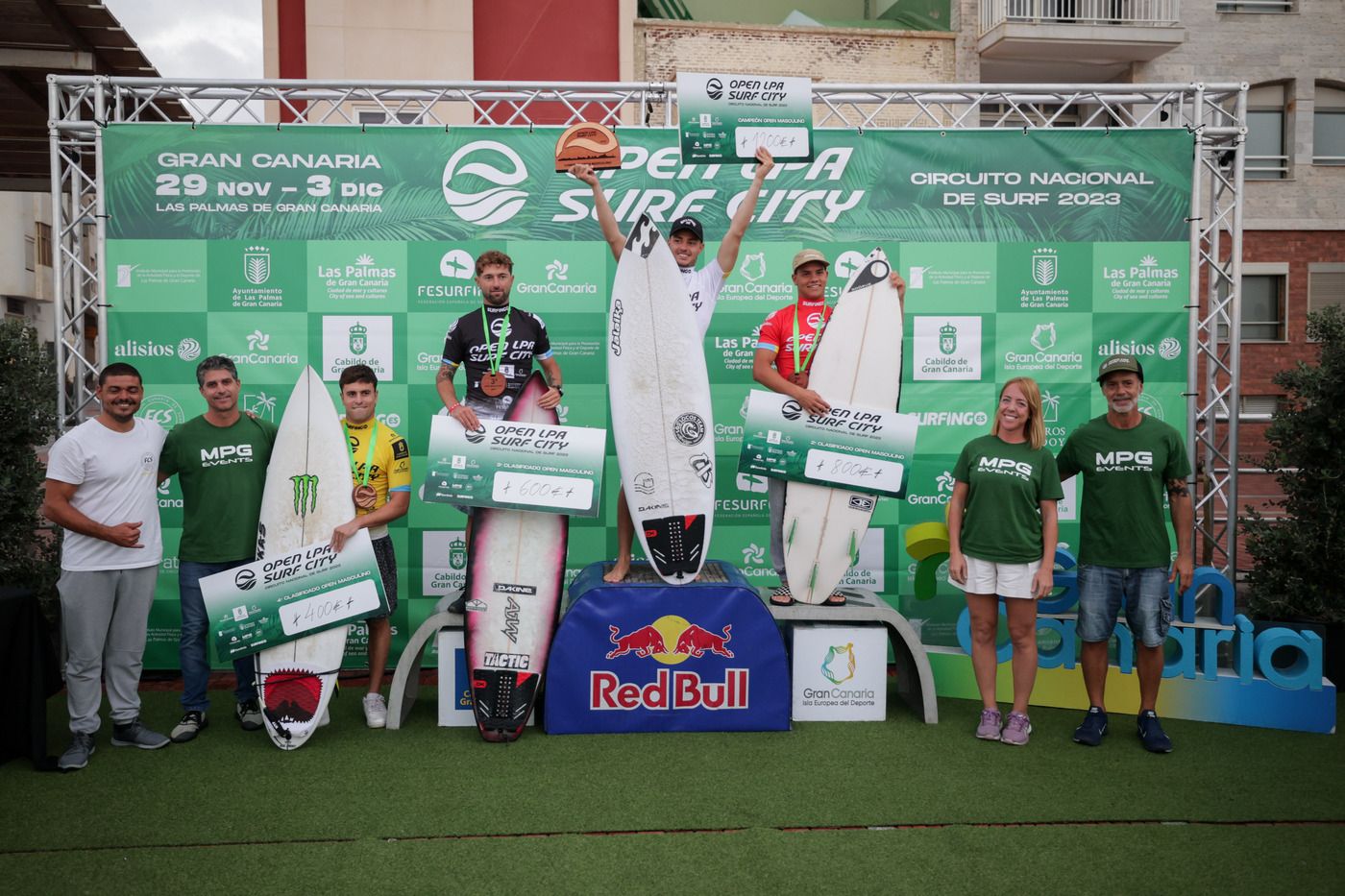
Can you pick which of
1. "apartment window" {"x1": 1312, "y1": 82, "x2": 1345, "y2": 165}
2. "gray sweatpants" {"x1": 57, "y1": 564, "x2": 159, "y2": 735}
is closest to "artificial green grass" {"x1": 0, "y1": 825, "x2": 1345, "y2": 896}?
"gray sweatpants" {"x1": 57, "y1": 564, "x2": 159, "y2": 735}

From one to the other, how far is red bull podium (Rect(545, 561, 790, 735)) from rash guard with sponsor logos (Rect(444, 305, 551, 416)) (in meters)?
0.90

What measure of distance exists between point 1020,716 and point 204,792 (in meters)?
2.88

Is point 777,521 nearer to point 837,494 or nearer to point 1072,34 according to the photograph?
point 837,494

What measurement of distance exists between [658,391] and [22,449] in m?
3.08

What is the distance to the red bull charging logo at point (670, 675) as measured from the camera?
3775 millimetres

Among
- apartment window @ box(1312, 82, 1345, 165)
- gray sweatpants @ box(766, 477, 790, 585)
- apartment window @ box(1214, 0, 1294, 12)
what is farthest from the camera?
apartment window @ box(1312, 82, 1345, 165)

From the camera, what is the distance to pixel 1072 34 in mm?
12812

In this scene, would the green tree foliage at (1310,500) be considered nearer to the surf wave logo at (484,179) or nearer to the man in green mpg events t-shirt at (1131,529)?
the man in green mpg events t-shirt at (1131,529)

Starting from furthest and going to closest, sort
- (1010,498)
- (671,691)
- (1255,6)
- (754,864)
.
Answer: (1255,6) → (671,691) → (1010,498) → (754,864)

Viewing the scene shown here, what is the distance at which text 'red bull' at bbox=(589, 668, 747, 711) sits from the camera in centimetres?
378

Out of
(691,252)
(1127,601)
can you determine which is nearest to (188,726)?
(691,252)

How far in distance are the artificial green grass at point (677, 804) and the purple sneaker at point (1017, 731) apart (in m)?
0.07

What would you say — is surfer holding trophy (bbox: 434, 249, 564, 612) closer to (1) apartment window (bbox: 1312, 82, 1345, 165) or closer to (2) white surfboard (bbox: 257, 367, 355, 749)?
(2) white surfboard (bbox: 257, 367, 355, 749)

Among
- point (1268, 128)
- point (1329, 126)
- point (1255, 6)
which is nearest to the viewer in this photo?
point (1255, 6)
